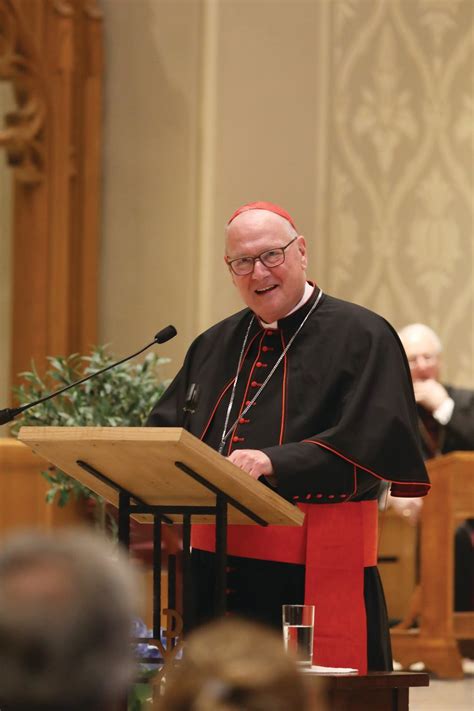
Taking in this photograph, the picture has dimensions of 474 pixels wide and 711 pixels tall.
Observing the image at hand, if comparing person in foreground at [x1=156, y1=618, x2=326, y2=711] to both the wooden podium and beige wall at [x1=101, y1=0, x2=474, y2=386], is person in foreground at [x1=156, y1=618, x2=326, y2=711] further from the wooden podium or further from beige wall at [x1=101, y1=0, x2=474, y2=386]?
beige wall at [x1=101, y1=0, x2=474, y2=386]

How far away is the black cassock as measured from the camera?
3.44 metres

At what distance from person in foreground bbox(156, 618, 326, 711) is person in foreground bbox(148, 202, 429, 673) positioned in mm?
2127

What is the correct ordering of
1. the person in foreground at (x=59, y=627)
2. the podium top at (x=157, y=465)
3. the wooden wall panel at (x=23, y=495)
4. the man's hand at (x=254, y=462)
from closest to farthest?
the person in foreground at (x=59, y=627), the podium top at (x=157, y=465), the man's hand at (x=254, y=462), the wooden wall panel at (x=23, y=495)

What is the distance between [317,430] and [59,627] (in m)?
2.54

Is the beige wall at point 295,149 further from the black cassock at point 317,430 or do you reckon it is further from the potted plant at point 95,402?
the black cassock at point 317,430

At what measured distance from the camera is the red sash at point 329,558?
3527mm

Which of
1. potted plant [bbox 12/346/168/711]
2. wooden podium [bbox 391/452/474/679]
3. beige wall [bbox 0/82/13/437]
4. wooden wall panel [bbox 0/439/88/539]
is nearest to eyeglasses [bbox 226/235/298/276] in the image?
potted plant [bbox 12/346/168/711]

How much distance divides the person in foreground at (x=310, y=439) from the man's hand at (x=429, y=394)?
139 inches

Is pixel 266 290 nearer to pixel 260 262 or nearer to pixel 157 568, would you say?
pixel 260 262

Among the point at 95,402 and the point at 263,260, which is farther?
the point at 95,402

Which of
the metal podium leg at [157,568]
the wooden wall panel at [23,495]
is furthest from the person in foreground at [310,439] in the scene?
the wooden wall panel at [23,495]

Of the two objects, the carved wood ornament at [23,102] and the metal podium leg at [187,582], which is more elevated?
the carved wood ornament at [23,102]

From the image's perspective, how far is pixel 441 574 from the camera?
22.3 ft

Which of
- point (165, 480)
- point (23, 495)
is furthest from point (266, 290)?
point (23, 495)
